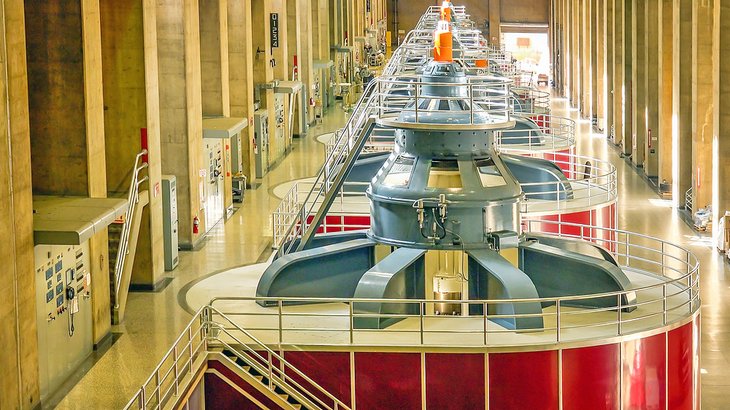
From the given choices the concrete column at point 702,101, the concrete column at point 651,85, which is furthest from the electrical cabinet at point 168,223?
the concrete column at point 651,85

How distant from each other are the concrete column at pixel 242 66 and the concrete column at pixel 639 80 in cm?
1579

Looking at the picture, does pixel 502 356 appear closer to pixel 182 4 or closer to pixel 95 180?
pixel 95 180

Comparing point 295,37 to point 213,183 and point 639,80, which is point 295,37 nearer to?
point 639,80

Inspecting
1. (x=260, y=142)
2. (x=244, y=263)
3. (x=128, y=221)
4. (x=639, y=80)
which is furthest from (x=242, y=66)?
(x=639, y=80)

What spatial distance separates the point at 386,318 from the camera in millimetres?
19047

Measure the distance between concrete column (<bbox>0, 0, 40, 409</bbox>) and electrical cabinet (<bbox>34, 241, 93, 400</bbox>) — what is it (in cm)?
41

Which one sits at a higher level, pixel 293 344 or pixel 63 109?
pixel 63 109

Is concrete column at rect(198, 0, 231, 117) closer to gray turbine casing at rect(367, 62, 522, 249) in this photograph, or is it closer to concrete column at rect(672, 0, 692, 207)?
gray turbine casing at rect(367, 62, 522, 249)

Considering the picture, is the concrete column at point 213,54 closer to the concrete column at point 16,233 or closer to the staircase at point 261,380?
the staircase at point 261,380

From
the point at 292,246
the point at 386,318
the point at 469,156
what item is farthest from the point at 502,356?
the point at 292,246

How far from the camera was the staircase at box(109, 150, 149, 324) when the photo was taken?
2147 cm

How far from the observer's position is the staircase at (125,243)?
70.4ft

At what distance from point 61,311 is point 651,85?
1141 inches

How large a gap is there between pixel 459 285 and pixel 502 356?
255 cm
